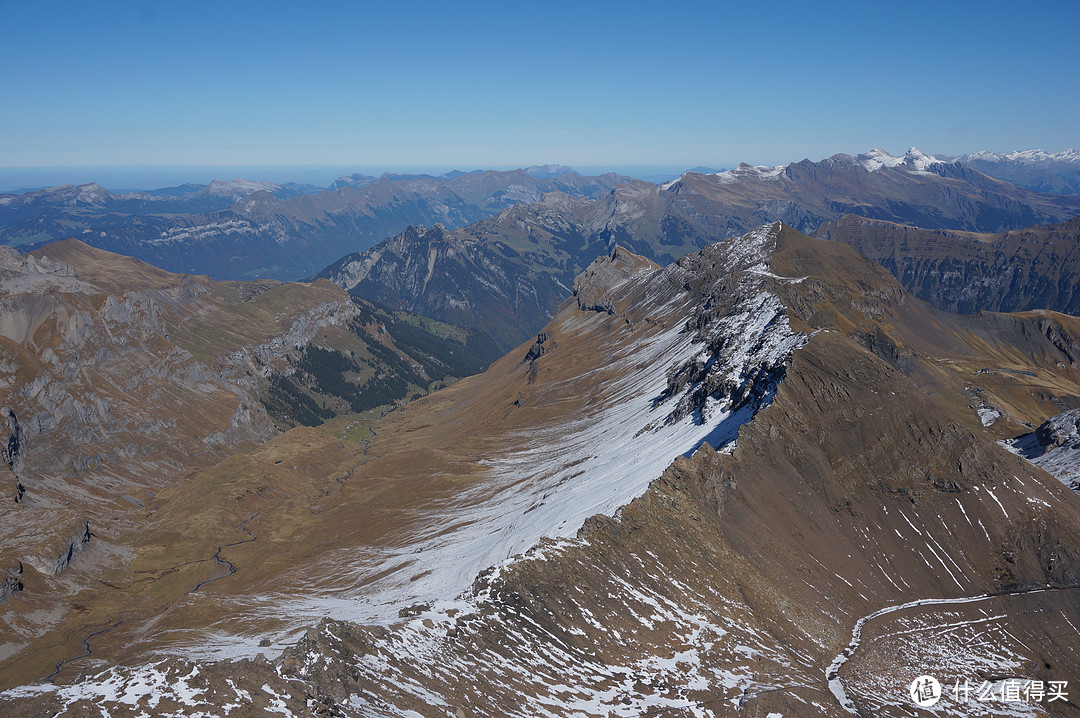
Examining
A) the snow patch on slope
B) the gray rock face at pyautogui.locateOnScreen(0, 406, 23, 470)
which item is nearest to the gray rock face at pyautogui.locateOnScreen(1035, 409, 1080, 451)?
the snow patch on slope

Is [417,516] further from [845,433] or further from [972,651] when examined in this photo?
[972,651]

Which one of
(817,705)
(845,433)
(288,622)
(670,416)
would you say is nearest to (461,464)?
(670,416)

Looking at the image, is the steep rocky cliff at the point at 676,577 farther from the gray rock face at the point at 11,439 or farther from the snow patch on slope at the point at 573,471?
the gray rock face at the point at 11,439

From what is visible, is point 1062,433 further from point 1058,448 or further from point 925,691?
point 925,691

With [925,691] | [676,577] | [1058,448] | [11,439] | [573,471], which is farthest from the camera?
[11,439]

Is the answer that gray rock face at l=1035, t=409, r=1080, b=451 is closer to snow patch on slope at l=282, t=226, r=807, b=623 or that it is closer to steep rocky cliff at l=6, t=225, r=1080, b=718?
steep rocky cliff at l=6, t=225, r=1080, b=718

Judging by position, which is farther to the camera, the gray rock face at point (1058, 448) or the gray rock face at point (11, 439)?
the gray rock face at point (11, 439)

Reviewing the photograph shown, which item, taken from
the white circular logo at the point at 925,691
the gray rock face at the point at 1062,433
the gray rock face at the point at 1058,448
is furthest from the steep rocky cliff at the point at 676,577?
the gray rock face at the point at 1062,433

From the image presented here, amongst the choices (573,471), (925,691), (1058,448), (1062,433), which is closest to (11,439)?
(573,471)

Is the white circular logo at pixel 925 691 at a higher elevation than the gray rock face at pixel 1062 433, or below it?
below

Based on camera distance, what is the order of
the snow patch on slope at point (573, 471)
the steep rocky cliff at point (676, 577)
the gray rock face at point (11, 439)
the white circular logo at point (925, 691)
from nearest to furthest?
the steep rocky cliff at point (676, 577), the white circular logo at point (925, 691), the snow patch on slope at point (573, 471), the gray rock face at point (11, 439)
